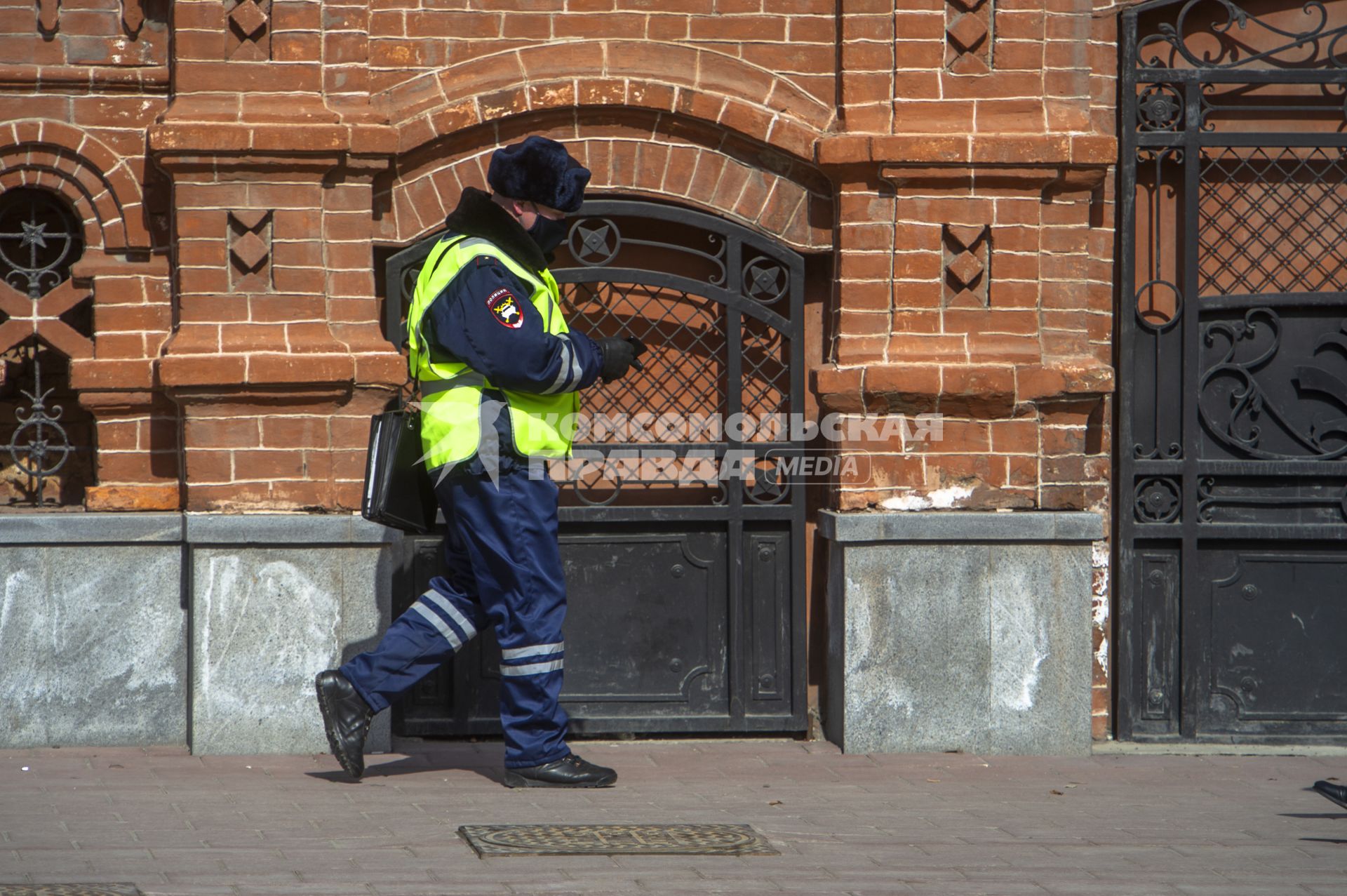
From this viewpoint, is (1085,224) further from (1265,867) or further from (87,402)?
(87,402)

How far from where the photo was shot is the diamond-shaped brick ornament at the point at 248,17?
233 inches

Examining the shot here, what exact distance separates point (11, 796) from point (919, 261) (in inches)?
145

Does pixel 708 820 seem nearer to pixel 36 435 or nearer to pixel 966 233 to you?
pixel 966 233

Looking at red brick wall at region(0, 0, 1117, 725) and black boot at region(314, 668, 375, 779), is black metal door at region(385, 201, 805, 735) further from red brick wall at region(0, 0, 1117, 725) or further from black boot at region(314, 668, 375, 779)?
black boot at region(314, 668, 375, 779)

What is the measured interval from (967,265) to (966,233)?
0.12 m

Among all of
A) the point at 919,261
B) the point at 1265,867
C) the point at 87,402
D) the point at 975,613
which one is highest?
the point at 919,261

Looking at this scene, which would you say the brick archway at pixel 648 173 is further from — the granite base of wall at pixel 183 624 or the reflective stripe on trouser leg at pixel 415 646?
the reflective stripe on trouser leg at pixel 415 646

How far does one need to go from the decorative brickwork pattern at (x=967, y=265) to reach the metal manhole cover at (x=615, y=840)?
229 centimetres

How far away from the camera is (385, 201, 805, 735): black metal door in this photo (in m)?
6.27

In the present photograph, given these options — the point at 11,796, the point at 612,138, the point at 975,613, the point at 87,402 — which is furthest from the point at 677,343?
the point at 11,796

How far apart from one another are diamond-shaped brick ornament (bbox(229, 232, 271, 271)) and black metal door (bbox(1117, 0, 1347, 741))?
3307mm

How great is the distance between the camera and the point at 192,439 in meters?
5.90

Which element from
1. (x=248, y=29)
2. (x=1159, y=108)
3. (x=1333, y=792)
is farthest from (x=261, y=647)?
(x=1159, y=108)

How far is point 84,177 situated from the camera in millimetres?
6078
